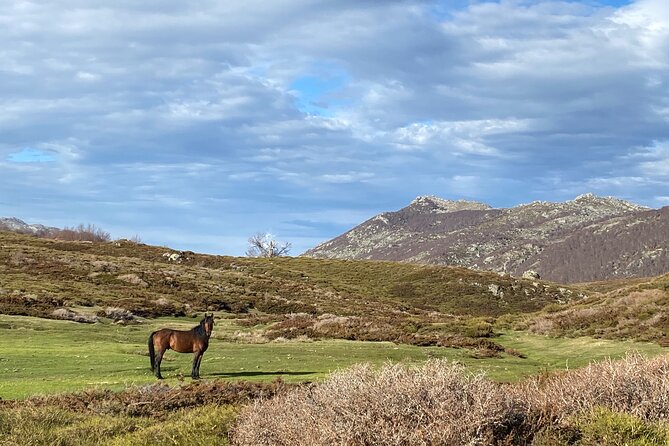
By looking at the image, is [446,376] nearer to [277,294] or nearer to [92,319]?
[92,319]

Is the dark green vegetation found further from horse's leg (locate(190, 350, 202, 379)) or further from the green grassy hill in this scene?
horse's leg (locate(190, 350, 202, 379))

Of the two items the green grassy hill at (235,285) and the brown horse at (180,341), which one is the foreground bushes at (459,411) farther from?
the green grassy hill at (235,285)

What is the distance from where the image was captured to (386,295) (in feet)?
333

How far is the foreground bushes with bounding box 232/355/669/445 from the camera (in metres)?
9.41

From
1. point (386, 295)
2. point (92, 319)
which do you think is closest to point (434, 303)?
point (386, 295)

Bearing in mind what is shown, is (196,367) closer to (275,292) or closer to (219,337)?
(219,337)

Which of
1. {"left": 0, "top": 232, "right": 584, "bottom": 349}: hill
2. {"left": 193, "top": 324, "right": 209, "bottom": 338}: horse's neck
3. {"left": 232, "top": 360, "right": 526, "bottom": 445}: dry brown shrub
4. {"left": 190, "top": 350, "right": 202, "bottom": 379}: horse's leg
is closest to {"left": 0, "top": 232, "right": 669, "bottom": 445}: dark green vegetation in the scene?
{"left": 0, "top": 232, "right": 584, "bottom": 349}: hill

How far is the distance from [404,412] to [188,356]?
23.5m

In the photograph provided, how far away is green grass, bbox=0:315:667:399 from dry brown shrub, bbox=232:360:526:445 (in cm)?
1282

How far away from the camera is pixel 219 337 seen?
4166 cm

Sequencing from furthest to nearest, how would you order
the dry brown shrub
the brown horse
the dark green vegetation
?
1. the brown horse
2. the dark green vegetation
3. the dry brown shrub

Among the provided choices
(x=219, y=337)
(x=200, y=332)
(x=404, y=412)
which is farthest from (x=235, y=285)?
(x=404, y=412)

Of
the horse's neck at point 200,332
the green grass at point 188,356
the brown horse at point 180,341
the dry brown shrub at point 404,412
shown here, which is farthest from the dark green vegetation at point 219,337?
the horse's neck at point 200,332

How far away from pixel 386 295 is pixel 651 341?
66669 mm
